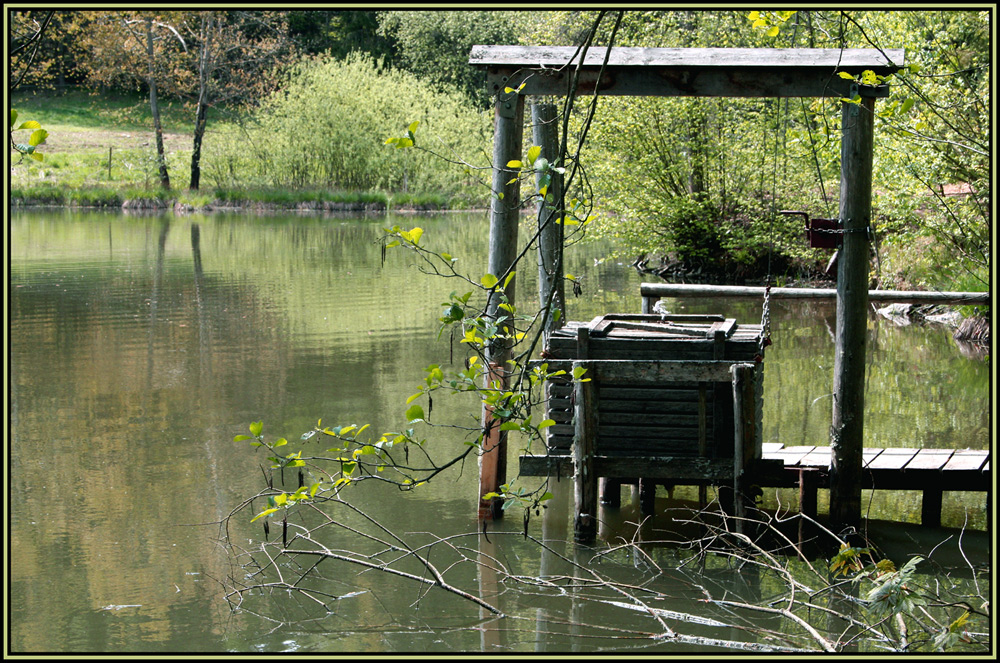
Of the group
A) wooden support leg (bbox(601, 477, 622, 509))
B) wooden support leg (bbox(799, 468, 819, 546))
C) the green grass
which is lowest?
wooden support leg (bbox(601, 477, 622, 509))

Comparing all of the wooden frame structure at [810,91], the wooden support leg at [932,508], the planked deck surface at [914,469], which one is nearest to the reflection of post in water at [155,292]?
the wooden frame structure at [810,91]

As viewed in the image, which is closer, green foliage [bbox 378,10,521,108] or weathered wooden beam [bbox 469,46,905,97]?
weathered wooden beam [bbox 469,46,905,97]

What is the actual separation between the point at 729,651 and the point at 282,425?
609cm

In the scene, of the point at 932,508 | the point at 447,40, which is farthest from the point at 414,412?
the point at 447,40

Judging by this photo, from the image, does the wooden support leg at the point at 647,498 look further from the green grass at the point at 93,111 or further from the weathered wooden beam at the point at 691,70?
the green grass at the point at 93,111

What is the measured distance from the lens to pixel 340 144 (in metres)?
45.4

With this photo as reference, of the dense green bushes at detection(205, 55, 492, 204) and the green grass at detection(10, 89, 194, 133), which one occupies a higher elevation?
the green grass at detection(10, 89, 194, 133)

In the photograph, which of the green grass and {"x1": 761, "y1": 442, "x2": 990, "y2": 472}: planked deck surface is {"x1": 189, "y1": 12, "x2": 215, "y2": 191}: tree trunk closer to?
the green grass

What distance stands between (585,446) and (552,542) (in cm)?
98

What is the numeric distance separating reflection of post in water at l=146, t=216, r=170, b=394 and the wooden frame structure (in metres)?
6.98

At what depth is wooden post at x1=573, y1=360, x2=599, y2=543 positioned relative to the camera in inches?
267

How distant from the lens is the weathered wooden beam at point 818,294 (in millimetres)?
7934

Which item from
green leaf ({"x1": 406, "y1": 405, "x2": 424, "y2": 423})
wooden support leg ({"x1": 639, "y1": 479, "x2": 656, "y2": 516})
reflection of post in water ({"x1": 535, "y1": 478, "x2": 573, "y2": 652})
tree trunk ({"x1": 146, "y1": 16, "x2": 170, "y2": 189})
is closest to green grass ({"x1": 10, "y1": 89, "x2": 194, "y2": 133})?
tree trunk ({"x1": 146, "y1": 16, "x2": 170, "y2": 189})

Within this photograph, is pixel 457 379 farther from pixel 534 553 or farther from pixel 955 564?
pixel 955 564
